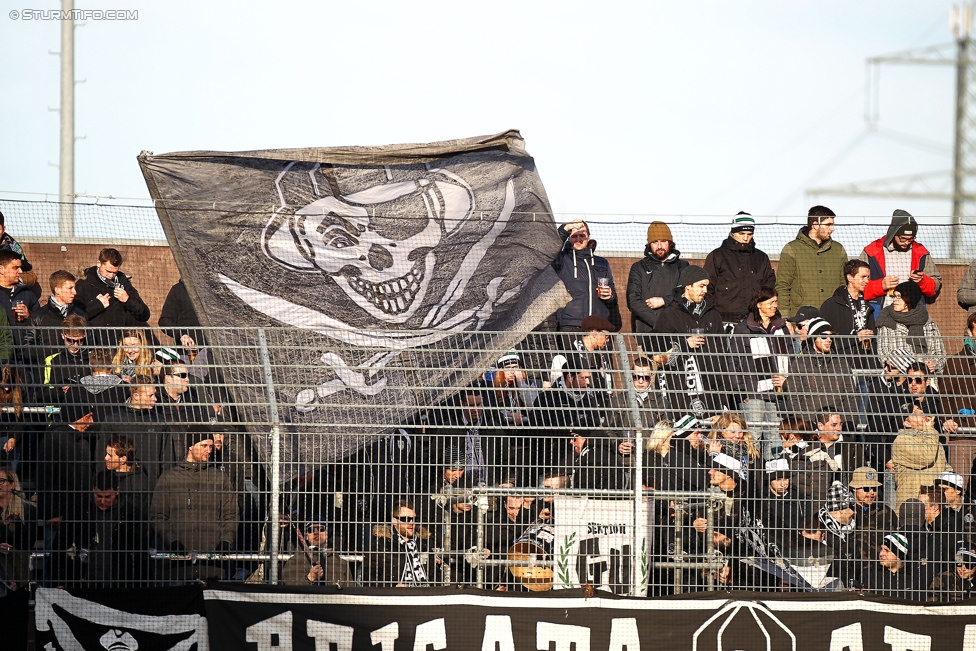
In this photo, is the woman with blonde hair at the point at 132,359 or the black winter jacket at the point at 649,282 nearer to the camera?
the woman with blonde hair at the point at 132,359

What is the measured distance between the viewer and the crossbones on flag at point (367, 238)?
10781 mm

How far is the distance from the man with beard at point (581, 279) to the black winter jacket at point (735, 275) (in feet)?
3.44

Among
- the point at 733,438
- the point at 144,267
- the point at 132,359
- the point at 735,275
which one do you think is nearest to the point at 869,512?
the point at 733,438

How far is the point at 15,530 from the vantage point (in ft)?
26.0

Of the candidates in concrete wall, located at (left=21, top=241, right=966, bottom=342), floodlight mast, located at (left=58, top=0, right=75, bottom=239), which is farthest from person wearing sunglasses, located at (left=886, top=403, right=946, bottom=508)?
floodlight mast, located at (left=58, top=0, right=75, bottom=239)

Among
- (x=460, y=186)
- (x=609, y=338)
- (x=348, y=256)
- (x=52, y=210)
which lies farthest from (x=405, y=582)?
(x=52, y=210)

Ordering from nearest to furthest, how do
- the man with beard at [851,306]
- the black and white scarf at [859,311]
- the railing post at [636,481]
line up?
the railing post at [636,481] < the man with beard at [851,306] < the black and white scarf at [859,311]

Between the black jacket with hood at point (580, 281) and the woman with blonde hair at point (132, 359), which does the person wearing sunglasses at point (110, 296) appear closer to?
the woman with blonde hair at point (132, 359)

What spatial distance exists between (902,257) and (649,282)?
283 centimetres

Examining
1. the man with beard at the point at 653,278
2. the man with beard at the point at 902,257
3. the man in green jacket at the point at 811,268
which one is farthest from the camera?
the man with beard at the point at 902,257

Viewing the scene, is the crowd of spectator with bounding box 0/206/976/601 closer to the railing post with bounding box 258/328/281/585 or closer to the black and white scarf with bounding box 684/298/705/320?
the railing post with bounding box 258/328/281/585

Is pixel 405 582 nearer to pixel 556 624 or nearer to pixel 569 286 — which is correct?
pixel 556 624

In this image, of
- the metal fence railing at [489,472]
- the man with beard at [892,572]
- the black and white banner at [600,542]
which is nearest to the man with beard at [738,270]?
the metal fence railing at [489,472]

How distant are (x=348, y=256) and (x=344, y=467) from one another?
338 cm
